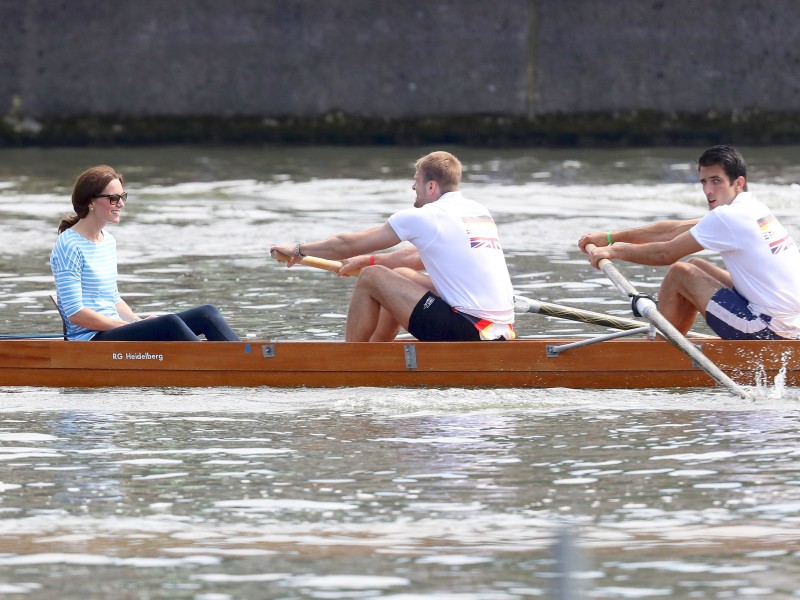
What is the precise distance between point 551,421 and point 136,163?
54.1 feet

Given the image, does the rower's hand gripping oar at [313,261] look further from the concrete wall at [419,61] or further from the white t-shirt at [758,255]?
the concrete wall at [419,61]

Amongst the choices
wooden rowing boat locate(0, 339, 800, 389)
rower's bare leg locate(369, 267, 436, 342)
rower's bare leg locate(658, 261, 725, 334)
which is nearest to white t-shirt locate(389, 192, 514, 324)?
rower's bare leg locate(369, 267, 436, 342)

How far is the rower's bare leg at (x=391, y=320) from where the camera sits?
30.8ft

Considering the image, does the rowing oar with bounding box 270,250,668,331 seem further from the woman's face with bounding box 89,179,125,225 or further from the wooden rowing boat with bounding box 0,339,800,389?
the woman's face with bounding box 89,179,125,225

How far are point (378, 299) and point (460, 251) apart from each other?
0.60m

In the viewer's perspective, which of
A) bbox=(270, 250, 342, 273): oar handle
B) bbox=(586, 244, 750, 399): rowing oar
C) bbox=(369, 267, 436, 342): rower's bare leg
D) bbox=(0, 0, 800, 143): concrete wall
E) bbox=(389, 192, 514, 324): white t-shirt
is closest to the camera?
bbox=(586, 244, 750, 399): rowing oar

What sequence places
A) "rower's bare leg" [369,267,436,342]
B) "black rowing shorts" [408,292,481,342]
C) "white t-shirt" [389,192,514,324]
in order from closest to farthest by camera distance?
1. "white t-shirt" [389,192,514,324]
2. "black rowing shorts" [408,292,481,342]
3. "rower's bare leg" [369,267,436,342]

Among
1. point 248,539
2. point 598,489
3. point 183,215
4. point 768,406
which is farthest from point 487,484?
point 183,215

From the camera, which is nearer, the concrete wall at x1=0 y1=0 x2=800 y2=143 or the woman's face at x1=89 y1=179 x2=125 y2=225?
the woman's face at x1=89 y1=179 x2=125 y2=225

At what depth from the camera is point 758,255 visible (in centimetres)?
899

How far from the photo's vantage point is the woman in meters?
9.07

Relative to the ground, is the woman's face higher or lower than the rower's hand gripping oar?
higher

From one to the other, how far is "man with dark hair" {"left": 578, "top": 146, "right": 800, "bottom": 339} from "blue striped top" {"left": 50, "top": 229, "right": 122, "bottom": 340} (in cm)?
316

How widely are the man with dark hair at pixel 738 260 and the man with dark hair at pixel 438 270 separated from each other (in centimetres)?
103
